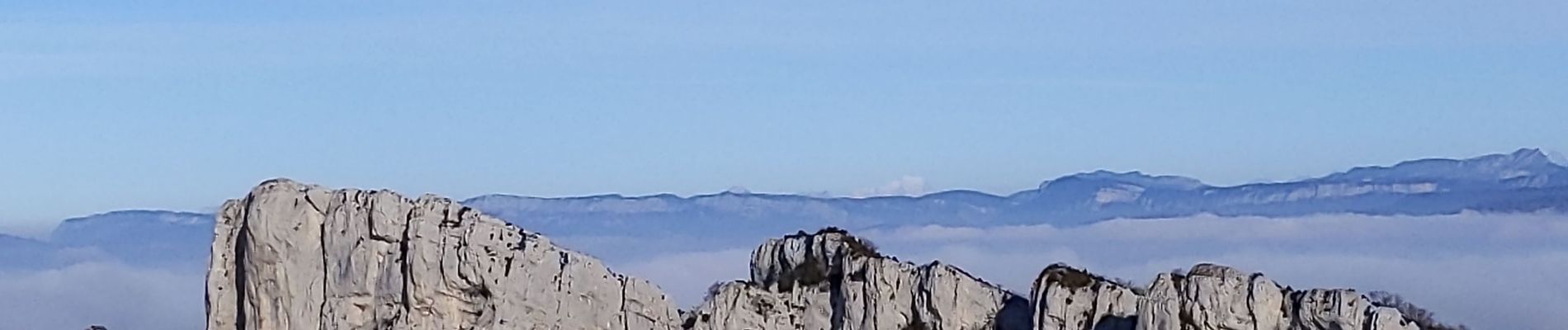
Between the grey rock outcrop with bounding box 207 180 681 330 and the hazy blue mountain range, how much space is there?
3.81 metres

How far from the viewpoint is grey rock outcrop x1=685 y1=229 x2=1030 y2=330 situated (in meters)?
51.6

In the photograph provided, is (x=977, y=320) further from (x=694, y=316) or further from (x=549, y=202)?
(x=549, y=202)

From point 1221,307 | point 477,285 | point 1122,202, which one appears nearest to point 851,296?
point 477,285

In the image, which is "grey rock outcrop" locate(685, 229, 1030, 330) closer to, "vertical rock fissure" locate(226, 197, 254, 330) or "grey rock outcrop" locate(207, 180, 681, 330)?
"grey rock outcrop" locate(207, 180, 681, 330)

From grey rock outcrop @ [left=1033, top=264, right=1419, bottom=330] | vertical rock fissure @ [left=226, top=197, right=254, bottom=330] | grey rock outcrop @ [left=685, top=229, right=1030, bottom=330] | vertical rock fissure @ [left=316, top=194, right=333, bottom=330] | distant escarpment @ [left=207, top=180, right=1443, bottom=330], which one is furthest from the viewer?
vertical rock fissure @ [left=226, top=197, right=254, bottom=330]

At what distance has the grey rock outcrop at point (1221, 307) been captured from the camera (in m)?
45.6

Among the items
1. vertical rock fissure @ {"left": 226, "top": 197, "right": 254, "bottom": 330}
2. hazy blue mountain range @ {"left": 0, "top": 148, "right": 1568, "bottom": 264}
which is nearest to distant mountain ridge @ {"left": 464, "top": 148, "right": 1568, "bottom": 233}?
hazy blue mountain range @ {"left": 0, "top": 148, "right": 1568, "bottom": 264}

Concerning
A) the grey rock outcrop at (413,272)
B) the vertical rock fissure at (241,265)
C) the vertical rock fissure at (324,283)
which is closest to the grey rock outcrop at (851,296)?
the grey rock outcrop at (413,272)

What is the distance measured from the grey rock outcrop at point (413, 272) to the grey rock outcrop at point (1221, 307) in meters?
7.99

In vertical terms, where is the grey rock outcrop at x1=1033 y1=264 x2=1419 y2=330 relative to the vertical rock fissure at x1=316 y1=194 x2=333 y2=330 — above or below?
below

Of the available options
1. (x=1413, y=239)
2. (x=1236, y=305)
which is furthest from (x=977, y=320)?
(x=1413, y=239)

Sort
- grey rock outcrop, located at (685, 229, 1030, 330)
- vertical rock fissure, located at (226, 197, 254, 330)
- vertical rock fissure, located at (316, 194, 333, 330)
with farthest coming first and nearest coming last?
vertical rock fissure, located at (226, 197, 254, 330) → vertical rock fissure, located at (316, 194, 333, 330) → grey rock outcrop, located at (685, 229, 1030, 330)

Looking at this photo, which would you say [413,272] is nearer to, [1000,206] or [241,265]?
[241,265]

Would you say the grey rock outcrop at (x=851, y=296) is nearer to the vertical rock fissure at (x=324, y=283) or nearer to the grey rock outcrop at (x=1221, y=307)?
the grey rock outcrop at (x=1221, y=307)
